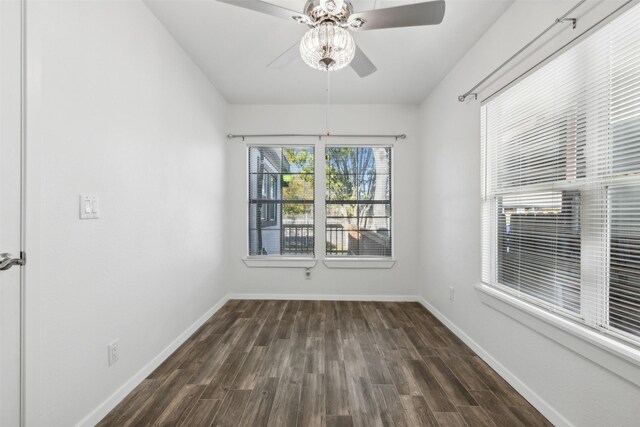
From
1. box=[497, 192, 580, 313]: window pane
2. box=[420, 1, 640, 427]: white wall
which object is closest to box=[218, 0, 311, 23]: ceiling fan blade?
box=[420, 1, 640, 427]: white wall

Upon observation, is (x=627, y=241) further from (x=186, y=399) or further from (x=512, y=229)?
(x=186, y=399)

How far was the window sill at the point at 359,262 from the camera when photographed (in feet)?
12.5

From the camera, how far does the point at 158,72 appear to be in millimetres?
2174

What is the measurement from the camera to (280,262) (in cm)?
382

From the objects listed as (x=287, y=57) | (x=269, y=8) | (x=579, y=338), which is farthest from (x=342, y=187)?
(x=579, y=338)

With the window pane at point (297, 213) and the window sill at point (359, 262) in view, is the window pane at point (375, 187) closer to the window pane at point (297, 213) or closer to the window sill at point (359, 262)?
the window pane at point (297, 213)

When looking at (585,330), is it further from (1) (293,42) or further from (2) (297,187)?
(2) (297,187)

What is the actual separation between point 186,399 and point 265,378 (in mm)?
507

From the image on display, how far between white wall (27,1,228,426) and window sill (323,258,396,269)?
1803mm

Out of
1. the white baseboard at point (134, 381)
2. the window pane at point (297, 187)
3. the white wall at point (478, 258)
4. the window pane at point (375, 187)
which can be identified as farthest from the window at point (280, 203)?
the white wall at point (478, 258)

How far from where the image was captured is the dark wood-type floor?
5.29 ft

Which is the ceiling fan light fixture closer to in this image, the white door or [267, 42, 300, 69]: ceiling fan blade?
[267, 42, 300, 69]: ceiling fan blade

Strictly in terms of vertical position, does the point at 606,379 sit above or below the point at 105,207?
below

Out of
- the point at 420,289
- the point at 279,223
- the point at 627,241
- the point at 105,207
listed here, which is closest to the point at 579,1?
the point at 627,241
